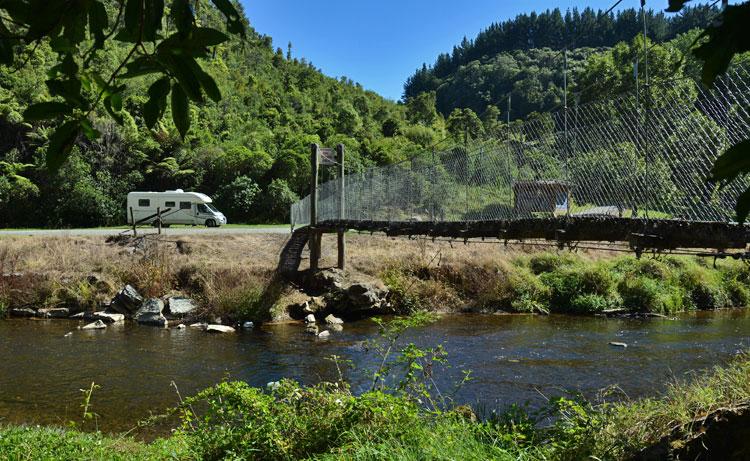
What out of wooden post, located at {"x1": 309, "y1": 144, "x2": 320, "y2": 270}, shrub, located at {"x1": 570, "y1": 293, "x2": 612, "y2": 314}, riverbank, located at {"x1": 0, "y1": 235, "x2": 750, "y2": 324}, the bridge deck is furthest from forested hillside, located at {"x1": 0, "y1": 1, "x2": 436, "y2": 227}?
the bridge deck

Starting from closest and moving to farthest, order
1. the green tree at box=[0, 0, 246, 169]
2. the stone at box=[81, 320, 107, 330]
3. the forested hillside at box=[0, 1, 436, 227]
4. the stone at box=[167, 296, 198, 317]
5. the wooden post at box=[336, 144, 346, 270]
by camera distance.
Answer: the green tree at box=[0, 0, 246, 169] < the stone at box=[81, 320, 107, 330] < the stone at box=[167, 296, 198, 317] < the wooden post at box=[336, 144, 346, 270] < the forested hillside at box=[0, 1, 436, 227]

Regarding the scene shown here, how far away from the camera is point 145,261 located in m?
14.9

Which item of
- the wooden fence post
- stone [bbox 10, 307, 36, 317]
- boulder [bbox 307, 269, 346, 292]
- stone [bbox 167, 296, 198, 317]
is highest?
the wooden fence post

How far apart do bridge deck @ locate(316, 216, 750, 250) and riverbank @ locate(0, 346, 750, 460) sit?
115 cm

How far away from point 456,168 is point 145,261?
9.23 m

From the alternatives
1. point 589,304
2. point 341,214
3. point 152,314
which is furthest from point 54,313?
point 589,304

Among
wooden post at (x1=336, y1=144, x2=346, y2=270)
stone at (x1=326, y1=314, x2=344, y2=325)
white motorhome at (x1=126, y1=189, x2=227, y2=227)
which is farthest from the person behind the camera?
white motorhome at (x1=126, y1=189, x2=227, y2=227)

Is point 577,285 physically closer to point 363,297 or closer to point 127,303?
point 363,297

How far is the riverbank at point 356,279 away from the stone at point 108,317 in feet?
1.96

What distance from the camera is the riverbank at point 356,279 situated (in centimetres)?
1399

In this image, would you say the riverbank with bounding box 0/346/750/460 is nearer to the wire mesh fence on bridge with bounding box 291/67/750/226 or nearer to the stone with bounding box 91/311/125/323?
the wire mesh fence on bridge with bounding box 291/67/750/226

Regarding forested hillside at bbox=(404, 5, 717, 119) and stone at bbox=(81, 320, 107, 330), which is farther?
forested hillside at bbox=(404, 5, 717, 119)

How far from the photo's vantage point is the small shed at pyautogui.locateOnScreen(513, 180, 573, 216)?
6.57 m

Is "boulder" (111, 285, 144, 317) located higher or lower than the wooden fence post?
lower
